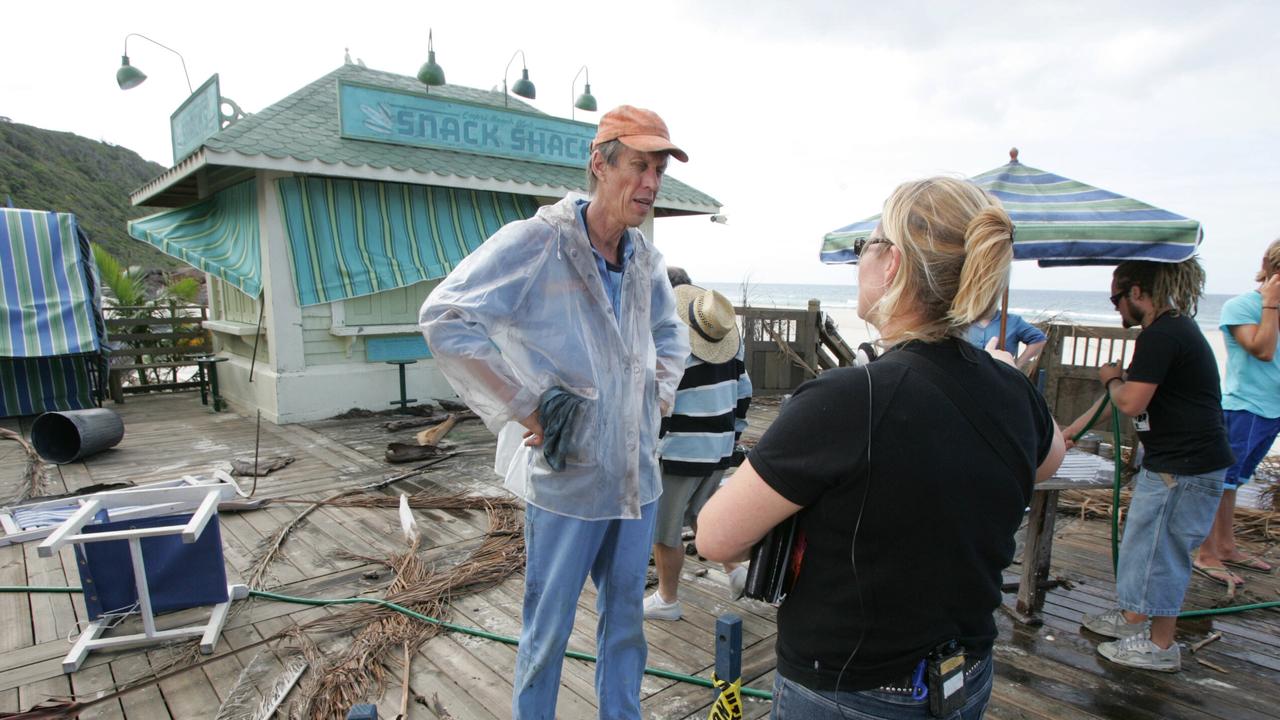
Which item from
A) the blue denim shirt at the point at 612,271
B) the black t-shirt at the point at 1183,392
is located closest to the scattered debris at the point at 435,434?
the blue denim shirt at the point at 612,271

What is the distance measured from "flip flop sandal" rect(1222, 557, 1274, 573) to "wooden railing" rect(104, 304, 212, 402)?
1149 cm

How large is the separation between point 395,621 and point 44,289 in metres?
7.67

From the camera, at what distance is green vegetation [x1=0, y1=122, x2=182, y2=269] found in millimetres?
30938

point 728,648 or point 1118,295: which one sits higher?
point 1118,295

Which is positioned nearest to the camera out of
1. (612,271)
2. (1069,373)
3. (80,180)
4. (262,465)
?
(612,271)

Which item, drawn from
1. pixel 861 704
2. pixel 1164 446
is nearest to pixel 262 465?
pixel 861 704

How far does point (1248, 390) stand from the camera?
383cm

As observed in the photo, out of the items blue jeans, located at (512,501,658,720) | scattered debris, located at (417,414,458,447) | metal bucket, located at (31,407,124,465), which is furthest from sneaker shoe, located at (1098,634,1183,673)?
metal bucket, located at (31,407,124,465)

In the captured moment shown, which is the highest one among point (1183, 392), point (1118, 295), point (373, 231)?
point (373, 231)

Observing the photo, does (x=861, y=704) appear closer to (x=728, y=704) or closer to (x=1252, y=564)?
(x=728, y=704)

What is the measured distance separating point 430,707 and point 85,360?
848 cm

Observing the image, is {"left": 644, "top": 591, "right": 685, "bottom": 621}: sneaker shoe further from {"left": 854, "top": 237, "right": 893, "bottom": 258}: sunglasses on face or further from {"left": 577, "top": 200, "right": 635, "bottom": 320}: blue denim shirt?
{"left": 854, "top": 237, "right": 893, "bottom": 258}: sunglasses on face

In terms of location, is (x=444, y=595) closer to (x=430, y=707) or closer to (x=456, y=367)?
(x=430, y=707)

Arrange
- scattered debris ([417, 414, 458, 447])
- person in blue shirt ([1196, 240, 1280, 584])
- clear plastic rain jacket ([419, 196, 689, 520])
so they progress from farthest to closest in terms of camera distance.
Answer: scattered debris ([417, 414, 458, 447]), person in blue shirt ([1196, 240, 1280, 584]), clear plastic rain jacket ([419, 196, 689, 520])
